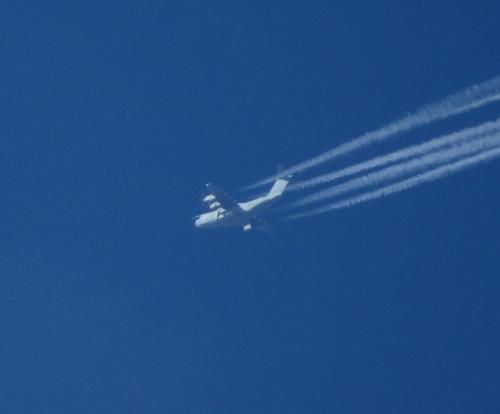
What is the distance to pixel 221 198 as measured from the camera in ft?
184

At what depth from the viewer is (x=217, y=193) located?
55969 millimetres

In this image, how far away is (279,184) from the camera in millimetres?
56375

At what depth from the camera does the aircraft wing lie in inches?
2200

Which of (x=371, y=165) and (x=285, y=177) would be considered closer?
(x=371, y=165)

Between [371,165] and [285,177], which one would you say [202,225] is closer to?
[285,177]

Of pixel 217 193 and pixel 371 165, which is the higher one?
pixel 217 193

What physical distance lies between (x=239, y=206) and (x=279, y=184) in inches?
89.2

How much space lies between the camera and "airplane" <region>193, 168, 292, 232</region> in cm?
5606

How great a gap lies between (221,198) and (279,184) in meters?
2.96

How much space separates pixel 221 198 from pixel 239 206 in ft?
3.29

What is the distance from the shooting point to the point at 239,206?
56.4 m

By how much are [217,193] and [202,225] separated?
287 cm

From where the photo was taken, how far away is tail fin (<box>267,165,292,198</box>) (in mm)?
56109

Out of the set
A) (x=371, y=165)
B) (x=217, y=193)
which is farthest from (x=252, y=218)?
(x=371, y=165)
